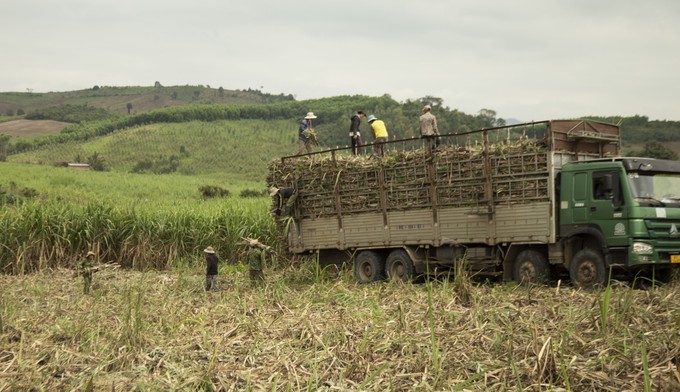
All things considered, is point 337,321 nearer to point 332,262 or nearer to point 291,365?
point 291,365

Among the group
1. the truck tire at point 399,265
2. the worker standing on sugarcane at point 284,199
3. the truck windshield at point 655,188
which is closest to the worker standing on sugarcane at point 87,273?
the worker standing on sugarcane at point 284,199

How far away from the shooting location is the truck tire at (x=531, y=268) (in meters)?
12.8

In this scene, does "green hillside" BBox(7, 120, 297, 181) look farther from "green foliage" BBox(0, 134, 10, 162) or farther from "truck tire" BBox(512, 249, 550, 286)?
"truck tire" BBox(512, 249, 550, 286)

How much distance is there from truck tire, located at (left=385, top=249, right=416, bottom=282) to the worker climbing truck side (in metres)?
0.02

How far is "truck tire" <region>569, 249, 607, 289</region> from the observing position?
1215 cm

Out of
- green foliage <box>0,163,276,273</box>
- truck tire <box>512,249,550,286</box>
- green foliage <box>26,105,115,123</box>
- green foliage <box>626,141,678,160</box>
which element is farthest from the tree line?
truck tire <box>512,249,550,286</box>

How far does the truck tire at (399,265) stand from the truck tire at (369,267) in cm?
27

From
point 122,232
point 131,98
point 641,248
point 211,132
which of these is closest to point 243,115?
point 211,132

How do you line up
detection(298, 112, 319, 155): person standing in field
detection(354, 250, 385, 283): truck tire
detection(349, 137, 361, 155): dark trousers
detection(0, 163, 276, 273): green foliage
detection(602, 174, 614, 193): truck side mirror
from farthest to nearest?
detection(0, 163, 276, 273): green foliage, detection(298, 112, 319, 155): person standing in field, detection(349, 137, 361, 155): dark trousers, detection(354, 250, 385, 283): truck tire, detection(602, 174, 614, 193): truck side mirror

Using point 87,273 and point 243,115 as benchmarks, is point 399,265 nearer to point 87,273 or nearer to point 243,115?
point 87,273

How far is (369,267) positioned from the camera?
1583 cm

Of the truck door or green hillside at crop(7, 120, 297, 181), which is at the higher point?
green hillside at crop(7, 120, 297, 181)

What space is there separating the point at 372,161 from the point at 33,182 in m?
33.8

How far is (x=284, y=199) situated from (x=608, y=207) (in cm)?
735
